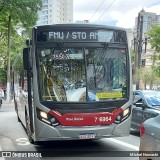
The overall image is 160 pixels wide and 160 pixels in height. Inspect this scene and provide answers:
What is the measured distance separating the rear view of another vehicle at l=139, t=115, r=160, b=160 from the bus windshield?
3.46 m

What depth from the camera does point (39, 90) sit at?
29.2 ft

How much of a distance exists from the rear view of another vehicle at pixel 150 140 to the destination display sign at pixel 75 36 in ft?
13.2

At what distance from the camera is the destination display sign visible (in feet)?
29.9

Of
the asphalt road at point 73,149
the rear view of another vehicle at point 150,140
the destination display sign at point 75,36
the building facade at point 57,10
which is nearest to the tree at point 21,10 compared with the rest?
the asphalt road at point 73,149

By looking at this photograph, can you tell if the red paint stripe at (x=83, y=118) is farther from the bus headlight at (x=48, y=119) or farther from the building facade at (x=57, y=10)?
the building facade at (x=57, y=10)

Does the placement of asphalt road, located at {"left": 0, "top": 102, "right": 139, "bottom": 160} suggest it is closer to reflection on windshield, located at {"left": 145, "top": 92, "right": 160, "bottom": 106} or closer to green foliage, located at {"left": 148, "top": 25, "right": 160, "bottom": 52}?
reflection on windshield, located at {"left": 145, "top": 92, "right": 160, "bottom": 106}

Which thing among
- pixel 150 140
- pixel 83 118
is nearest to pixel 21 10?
pixel 83 118

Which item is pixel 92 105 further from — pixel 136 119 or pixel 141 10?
pixel 141 10

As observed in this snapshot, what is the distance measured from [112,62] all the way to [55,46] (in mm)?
1394

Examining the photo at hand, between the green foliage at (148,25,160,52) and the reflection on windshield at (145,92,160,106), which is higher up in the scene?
the green foliage at (148,25,160,52)

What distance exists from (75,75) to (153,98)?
4.08 metres

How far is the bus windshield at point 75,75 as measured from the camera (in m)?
8.94

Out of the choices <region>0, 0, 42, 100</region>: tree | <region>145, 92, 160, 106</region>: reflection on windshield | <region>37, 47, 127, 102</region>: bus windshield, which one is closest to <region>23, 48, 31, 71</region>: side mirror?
<region>37, 47, 127, 102</region>: bus windshield

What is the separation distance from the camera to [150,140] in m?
5.34
